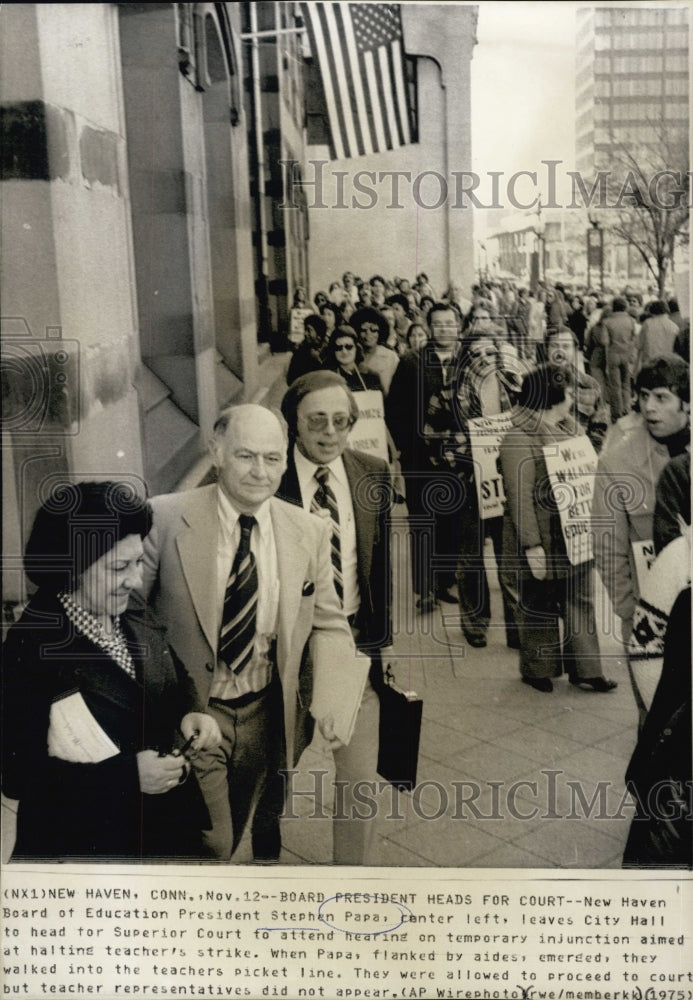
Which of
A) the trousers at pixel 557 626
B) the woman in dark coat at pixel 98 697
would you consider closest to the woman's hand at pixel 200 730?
the woman in dark coat at pixel 98 697

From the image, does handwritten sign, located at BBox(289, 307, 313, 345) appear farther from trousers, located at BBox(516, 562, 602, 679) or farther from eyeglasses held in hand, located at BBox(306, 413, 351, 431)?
trousers, located at BBox(516, 562, 602, 679)

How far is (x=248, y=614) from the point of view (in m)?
2.63

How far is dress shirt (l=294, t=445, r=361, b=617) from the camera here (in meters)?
2.60

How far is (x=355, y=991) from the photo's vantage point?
8.64 feet

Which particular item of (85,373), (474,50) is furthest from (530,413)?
(85,373)

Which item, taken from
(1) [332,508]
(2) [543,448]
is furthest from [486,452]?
(1) [332,508]

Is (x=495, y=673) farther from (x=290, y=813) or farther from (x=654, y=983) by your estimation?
(x=654, y=983)

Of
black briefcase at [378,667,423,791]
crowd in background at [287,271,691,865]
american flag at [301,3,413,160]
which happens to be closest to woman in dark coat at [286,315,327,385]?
crowd in background at [287,271,691,865]

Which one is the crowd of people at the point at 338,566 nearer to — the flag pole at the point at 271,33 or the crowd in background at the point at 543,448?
the crowd in background at the point at 543,448

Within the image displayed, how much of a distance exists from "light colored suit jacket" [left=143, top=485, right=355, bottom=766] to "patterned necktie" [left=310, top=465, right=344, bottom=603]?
0.6 inches

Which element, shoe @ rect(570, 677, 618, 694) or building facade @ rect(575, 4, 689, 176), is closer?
building facade @ rect(575, 4, 689, 176)

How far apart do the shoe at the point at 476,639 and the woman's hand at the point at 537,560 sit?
0.60ft
